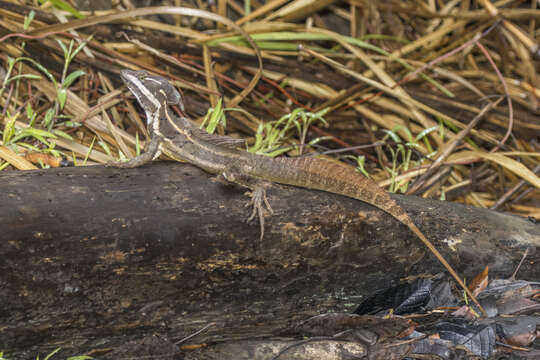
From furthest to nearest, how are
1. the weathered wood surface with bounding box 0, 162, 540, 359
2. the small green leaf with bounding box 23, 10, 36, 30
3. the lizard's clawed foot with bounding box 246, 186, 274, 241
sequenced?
the small green leaf with bounding box 23, 10, 36, 30 → the lizard's clawed foot with bounding box 246, 186, 274, 241 → the weathered wood surface with bounding box 0, 162, 540, 359

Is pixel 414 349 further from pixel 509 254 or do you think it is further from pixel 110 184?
pixel 110 184

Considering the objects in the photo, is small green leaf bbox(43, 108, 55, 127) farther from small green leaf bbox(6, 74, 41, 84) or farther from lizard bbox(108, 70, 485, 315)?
lizard bbox(108, 70, 485, 315)

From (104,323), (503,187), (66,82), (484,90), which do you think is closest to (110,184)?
(104,323)

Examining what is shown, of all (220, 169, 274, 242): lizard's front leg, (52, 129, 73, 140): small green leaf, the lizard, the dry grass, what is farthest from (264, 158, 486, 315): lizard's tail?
(52, 129, 73, 140): small green leaf

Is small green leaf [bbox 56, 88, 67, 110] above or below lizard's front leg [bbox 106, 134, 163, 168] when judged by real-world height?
above

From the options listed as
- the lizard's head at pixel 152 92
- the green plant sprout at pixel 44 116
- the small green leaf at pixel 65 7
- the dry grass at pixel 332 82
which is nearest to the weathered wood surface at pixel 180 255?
the lizard's head at pixel 152 92

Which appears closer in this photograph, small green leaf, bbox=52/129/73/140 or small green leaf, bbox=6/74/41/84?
small green leaf, bbox=52/129/73/140

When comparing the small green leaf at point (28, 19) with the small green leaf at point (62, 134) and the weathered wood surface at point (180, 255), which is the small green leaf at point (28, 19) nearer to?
the small green leaf at point (62, 134)
